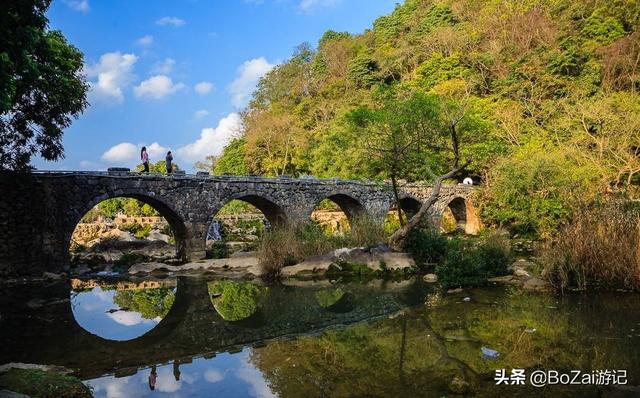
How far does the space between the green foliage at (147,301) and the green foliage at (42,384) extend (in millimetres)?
4551

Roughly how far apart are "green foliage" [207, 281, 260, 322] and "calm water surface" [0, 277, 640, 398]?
73mm

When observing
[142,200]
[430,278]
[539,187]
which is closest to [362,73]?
[539,187]

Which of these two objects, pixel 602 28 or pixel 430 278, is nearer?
pixel 430 278

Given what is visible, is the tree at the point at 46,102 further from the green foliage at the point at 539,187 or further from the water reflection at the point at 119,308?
the green foliage at the point at 539,187

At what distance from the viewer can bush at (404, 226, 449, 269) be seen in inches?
570

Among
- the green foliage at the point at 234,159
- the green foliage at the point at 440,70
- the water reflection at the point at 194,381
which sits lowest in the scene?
the water reflection at the point at 194,381

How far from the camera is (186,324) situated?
8.87 meters

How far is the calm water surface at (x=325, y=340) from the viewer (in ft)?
18.1

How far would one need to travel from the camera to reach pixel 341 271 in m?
13.8

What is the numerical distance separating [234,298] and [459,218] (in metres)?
25.8

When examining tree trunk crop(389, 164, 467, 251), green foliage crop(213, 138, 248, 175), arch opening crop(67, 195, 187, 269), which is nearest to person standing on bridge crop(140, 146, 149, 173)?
arch opening crop(67, 195, 187, 269)

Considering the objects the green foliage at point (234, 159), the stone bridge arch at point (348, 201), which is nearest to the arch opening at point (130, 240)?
the stone bridge arch at point (348, 201)

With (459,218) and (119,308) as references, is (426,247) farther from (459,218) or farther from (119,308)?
(459,218)

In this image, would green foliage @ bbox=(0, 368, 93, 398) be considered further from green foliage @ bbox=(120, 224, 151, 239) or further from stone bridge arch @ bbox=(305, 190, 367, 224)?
green foliage @ bbox=(120, 224, 151, 239)
